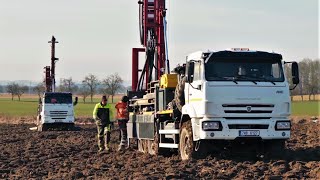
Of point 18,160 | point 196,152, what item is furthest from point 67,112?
point 196,152

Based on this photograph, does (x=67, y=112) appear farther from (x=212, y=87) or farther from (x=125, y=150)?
(x=212, y=87)

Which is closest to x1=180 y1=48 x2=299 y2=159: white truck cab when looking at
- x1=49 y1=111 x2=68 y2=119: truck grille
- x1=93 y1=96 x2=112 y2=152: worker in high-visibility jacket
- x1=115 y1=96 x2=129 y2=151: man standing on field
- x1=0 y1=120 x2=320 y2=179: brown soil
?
x1=0 y1=120 x2=320 y2=179: brown soil

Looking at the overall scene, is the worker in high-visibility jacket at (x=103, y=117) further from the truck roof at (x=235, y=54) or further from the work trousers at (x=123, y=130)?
the truck roof at (x=235, y=54)

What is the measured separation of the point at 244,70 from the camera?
1409 cm

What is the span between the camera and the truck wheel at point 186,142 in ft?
47.3

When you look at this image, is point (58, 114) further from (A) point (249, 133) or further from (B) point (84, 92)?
(B) point (84, 92)

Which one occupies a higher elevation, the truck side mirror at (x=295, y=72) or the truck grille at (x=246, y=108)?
the truck side mirror at (x=295, y=72)

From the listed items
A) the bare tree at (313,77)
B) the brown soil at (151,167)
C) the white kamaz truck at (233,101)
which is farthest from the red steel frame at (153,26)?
the bare tree at (313,77)

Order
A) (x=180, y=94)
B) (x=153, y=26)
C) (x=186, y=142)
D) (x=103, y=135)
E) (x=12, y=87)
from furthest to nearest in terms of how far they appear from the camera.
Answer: (x=12, y=87), (x=153, y=26), (x=103, y=135), (x=180, y=94), (x=186, y=142)

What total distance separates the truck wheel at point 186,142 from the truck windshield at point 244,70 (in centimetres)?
150

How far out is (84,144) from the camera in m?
23.2

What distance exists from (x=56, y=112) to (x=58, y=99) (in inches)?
33.1

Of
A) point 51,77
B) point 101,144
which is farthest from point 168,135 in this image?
point 51,77

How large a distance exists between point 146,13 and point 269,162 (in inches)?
418
